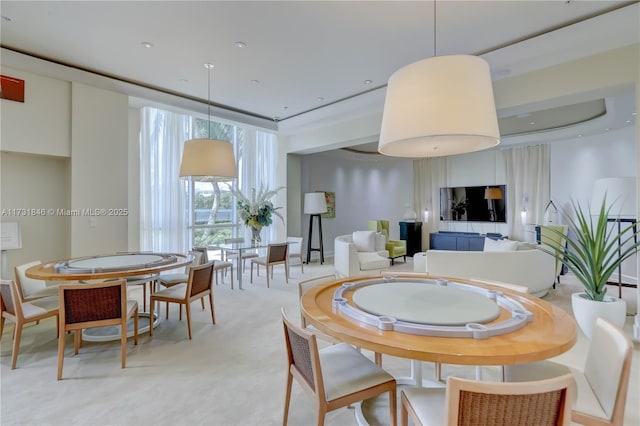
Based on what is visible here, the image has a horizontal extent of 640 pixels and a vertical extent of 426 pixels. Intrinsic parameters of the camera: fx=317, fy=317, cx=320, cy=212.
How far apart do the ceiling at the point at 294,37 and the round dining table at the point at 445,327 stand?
7.74 feet

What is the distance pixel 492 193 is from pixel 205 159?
6.84 meters

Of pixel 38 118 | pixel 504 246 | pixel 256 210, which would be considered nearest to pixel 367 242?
pixel 256 210

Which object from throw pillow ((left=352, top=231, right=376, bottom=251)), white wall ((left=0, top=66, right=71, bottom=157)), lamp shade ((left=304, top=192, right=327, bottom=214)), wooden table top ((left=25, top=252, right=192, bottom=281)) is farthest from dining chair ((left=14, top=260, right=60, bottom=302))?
lamp shade ((left=304, top=192, right=327, bottom=214))

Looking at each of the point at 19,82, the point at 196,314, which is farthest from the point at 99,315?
the point at 19,82

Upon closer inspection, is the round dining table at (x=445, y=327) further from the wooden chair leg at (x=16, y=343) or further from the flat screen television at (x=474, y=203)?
the flat screen television at (x=474, y=203)

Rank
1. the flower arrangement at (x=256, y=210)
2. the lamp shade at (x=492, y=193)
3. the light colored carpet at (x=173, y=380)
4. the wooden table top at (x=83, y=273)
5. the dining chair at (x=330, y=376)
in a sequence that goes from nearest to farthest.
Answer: the dining chair at (x=330, y=376) → the light colored carpet at (x=173, y=380) → the wooden table top at (x=83, y=273) → the flower arrangement at (x=256, y=210) → the lamp shade at (x=492, y=193)

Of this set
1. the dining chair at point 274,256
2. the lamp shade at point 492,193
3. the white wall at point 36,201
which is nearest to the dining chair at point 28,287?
the white wall at point 36,201

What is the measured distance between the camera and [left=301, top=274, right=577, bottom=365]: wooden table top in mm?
1140

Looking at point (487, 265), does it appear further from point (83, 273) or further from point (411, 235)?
point (411, 235)

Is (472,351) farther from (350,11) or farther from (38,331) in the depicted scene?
(38,331)

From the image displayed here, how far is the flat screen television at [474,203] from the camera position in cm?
766

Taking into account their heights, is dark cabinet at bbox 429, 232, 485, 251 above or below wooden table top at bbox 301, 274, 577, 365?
below

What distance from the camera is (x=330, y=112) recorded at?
5504 millimetres

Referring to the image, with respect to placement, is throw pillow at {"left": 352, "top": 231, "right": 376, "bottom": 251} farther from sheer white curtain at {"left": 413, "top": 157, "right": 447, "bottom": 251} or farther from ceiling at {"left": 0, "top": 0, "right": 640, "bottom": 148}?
sheer white curtain at {"left": 413, "top": 157, "right": 447, "bottom": 251}
